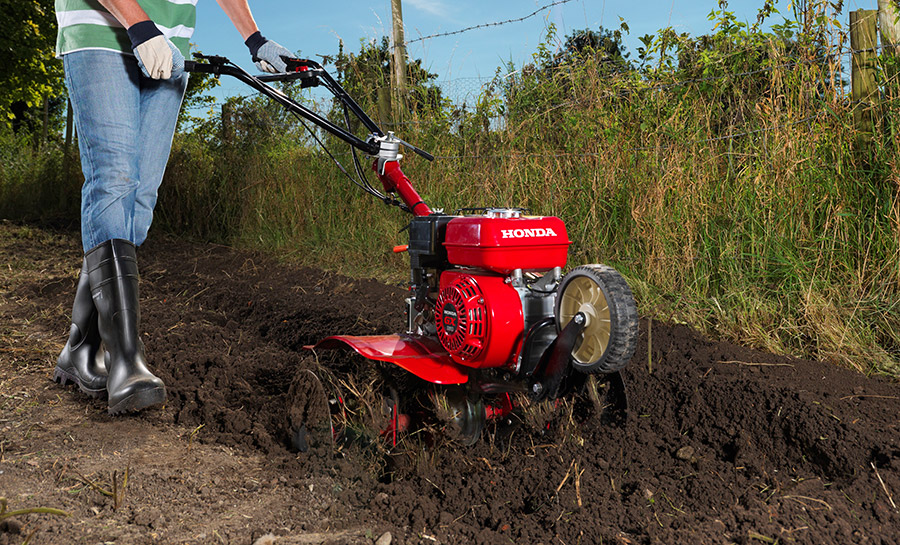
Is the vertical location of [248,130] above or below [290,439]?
above

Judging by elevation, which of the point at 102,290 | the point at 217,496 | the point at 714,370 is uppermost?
the point at 102,290

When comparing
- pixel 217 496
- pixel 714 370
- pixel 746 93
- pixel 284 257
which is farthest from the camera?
pixel 284 257

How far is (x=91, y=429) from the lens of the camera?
2785mm

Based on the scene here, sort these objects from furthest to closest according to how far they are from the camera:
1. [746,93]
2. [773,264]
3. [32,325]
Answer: [746,93] → [32,325] → [773,264]

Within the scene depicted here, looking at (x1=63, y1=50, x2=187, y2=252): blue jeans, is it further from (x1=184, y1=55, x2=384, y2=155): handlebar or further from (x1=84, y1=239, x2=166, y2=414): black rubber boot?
(x1=184, y1=55, x2=384, y2=155): handlebar

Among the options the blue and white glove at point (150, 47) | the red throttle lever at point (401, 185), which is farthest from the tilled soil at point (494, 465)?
the blue and white glove at point (150, 47)

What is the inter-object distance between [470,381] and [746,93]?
3.32 m

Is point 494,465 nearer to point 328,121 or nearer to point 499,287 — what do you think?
point 499,287

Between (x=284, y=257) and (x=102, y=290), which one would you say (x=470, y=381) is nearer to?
(x=102, y=290)

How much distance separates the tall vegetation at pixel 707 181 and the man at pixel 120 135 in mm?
2302

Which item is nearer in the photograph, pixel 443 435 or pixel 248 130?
pixel 443 435

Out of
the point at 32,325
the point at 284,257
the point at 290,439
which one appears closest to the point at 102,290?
the point at 290,439

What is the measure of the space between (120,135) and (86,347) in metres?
0.93

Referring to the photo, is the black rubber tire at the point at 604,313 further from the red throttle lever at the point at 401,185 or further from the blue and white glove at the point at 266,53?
the blue and white glove at the point at 266,53
